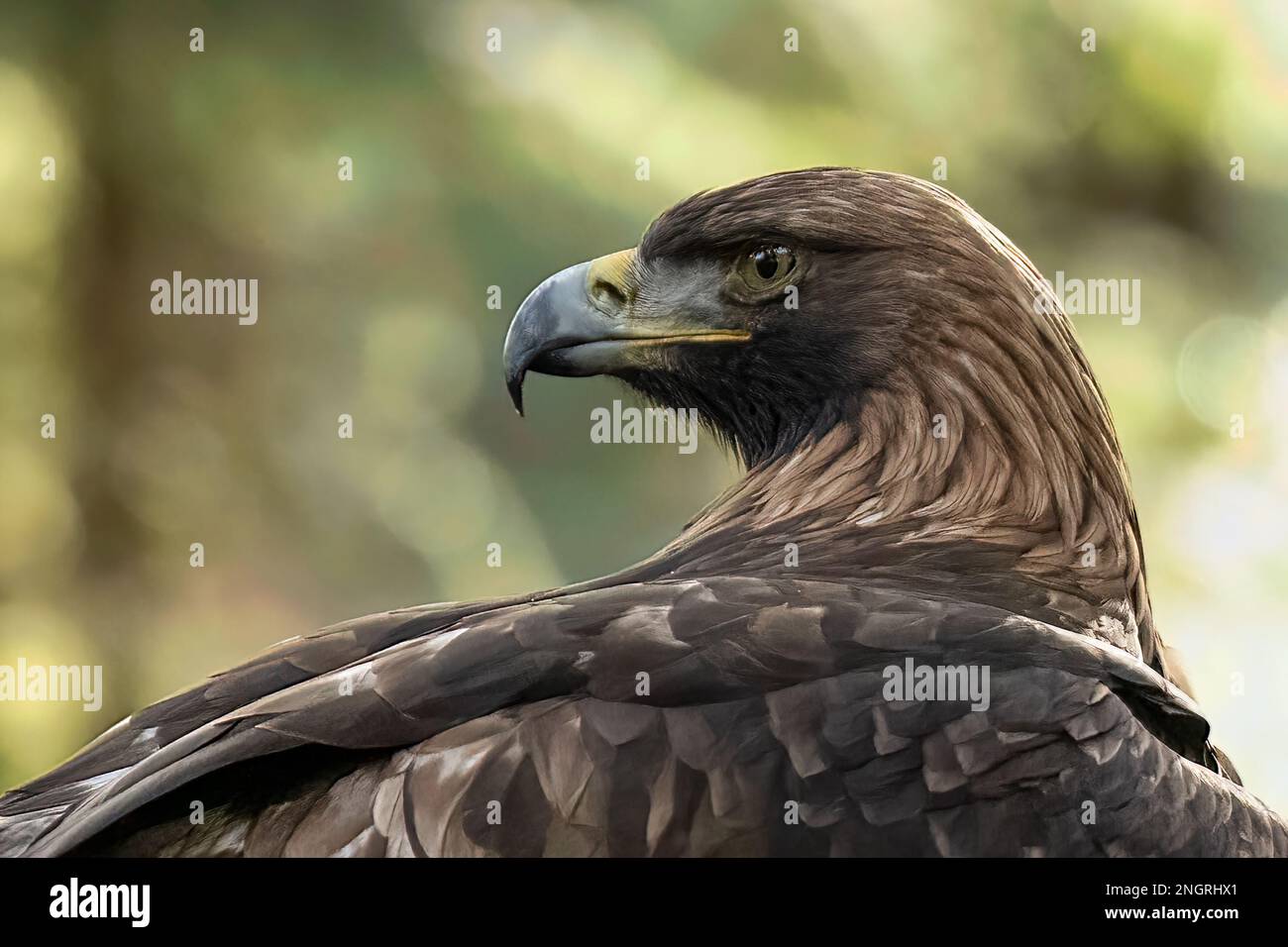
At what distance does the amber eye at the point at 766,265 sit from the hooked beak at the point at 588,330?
0.13m

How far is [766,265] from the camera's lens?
132 inches

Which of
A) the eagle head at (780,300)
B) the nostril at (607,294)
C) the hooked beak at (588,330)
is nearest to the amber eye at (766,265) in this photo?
the eagle head at (780,300)

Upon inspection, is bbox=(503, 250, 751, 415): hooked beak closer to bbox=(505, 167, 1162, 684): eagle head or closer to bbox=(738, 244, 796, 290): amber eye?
bbox=(505, 167, 1162, 684): eagle head

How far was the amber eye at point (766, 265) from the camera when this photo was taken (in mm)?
3330

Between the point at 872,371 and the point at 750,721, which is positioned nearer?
the point at 750,721

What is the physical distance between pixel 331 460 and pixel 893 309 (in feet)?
15.6

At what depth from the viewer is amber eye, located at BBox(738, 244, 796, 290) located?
3.33 m

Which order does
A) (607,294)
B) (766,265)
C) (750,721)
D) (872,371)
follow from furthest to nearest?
1. (607,294)
2. (766,265)
3. (872,371)
4. (750,721)

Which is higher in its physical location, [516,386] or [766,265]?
[766,265]

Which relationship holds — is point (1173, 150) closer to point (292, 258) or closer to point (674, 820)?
point (292, 258)

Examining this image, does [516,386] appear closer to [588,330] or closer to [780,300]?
[588,330]

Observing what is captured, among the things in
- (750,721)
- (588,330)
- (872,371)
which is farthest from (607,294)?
(750,721)

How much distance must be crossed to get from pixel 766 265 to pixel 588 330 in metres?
0.43
